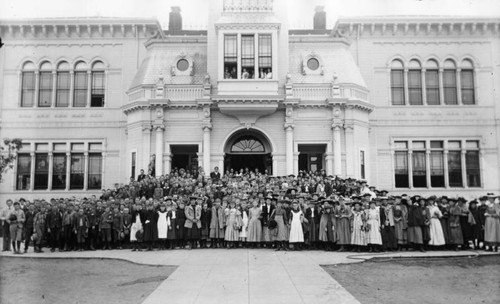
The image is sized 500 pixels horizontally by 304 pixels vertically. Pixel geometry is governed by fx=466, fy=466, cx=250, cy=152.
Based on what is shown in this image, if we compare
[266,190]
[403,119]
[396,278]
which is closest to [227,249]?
[266,190]

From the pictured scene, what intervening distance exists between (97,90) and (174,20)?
8530 mm

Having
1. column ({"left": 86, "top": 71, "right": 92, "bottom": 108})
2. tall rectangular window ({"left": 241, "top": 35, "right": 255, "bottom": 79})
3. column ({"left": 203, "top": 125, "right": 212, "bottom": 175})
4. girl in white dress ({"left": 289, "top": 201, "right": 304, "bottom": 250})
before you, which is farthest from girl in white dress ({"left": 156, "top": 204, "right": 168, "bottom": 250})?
column ({"left": 86, "top": 71, "right": 92, "bottom": 108})

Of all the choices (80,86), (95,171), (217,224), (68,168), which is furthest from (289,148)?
(80,86)

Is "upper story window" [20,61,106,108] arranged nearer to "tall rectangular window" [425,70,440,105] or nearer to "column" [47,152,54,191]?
"column" [47,152,54,191]

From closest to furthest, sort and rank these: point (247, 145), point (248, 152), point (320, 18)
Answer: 1. point (248, 152)
2. point (247, 145)
3. point (320, 18)

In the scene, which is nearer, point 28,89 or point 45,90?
point 28,89

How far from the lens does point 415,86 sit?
102 ft

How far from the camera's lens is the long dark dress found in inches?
680

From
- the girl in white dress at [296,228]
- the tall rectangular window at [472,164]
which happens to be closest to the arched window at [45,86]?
the girl in white dress at [296,228]

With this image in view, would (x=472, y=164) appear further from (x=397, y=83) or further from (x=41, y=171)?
(x=41, y=171)

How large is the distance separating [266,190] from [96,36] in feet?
59.6

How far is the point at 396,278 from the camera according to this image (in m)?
11.8

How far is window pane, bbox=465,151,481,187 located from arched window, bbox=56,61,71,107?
26.6 m

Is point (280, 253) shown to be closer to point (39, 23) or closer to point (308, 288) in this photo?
point (308, 288)
